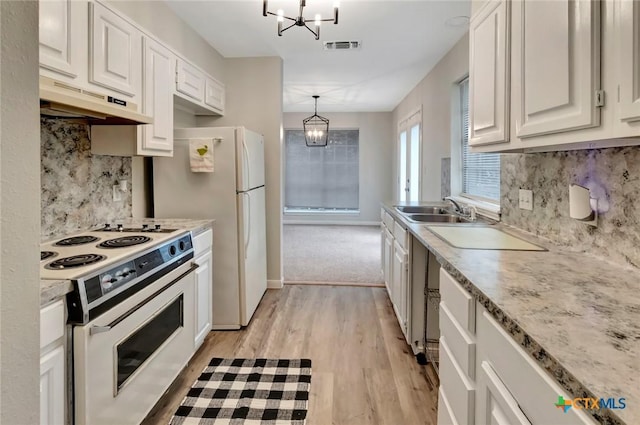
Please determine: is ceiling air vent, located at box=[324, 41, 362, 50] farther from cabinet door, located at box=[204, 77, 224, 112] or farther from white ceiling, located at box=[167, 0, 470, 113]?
cabinet door, located at box=[204, 77, 224, 112]

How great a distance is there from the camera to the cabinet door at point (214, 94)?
3.50m

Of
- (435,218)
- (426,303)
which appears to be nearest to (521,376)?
(426,303)

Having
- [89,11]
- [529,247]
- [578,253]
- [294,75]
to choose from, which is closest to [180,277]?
[89,11]

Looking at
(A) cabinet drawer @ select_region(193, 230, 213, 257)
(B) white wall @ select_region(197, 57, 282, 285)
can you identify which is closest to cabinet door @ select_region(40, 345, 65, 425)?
(A) cabinet drawer @ select_region(193, 230, 213, 257)

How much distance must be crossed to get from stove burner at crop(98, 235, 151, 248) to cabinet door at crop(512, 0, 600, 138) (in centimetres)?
189

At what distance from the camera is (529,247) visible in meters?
1.73

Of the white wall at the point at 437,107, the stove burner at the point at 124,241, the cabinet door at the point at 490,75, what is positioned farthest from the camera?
the white wall at the point at 437,107

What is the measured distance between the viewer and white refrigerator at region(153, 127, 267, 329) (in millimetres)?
2900

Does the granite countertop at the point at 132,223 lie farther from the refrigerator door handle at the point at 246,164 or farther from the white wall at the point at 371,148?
the white wall at the point at 371,148

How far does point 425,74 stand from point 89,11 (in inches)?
160

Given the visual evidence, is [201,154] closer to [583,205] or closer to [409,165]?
[583,205]

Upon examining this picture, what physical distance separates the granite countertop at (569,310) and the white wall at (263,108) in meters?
2.63

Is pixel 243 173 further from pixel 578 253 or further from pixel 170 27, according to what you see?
pixel 578 253

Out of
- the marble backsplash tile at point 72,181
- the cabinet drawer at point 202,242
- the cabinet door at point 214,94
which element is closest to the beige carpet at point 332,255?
the cabinet drawer at point 202,242
